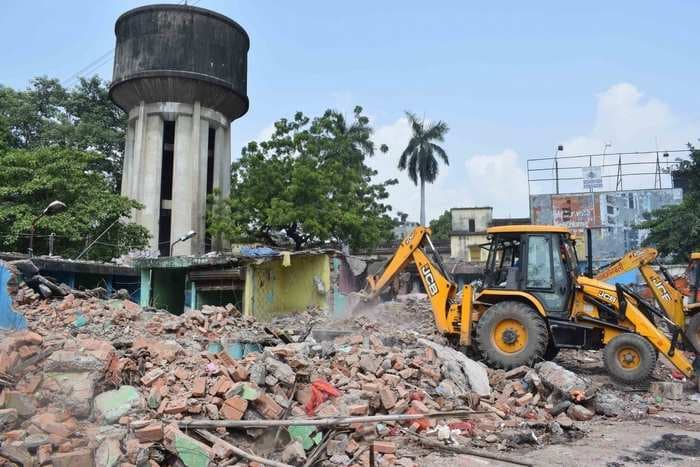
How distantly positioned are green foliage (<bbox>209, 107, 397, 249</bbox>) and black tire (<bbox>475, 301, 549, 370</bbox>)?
603 inches

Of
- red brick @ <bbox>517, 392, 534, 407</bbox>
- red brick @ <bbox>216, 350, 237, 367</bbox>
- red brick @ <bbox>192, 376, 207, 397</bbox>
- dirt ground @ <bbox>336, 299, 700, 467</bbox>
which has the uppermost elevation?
red brick @ <bbox>216, 350, 237, 367</bbox>

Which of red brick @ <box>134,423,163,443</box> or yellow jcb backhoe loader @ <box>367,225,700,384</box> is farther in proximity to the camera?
yellow jcb backhoe loader @ <box>367,225,700,384</box>

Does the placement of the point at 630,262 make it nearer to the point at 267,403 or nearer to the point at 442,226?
the point at 267,403

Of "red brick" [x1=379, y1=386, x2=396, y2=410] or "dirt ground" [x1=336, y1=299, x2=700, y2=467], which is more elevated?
"red brick" [x1=379, y1=386, x2=396, y2=410]

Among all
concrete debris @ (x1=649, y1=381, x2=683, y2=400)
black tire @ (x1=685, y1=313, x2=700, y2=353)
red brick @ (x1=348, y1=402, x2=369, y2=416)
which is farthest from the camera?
black tire @ (x1=685, y1=313, x2=700, y2=353)

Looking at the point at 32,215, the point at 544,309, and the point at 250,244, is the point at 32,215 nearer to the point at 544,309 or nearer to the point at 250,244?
the point at 250,244

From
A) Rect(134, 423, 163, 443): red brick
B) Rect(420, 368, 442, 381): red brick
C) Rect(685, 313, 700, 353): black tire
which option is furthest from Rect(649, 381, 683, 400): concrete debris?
Rect(134, 423, 163, 443): red brick

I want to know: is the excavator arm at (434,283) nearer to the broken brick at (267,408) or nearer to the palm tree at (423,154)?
the broken brick at (267,408)

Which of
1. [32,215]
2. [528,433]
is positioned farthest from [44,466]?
[32,215]

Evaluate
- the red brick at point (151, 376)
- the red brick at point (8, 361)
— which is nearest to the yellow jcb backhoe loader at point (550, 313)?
the red brick at point (151, 376)

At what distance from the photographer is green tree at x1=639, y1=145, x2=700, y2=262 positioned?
24.0 m

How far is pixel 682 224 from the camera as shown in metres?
24.3

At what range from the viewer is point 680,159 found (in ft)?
88.0

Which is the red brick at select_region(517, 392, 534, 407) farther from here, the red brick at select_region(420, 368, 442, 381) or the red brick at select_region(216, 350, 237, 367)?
the red brick at select_region(216, 350, 237, 367)
